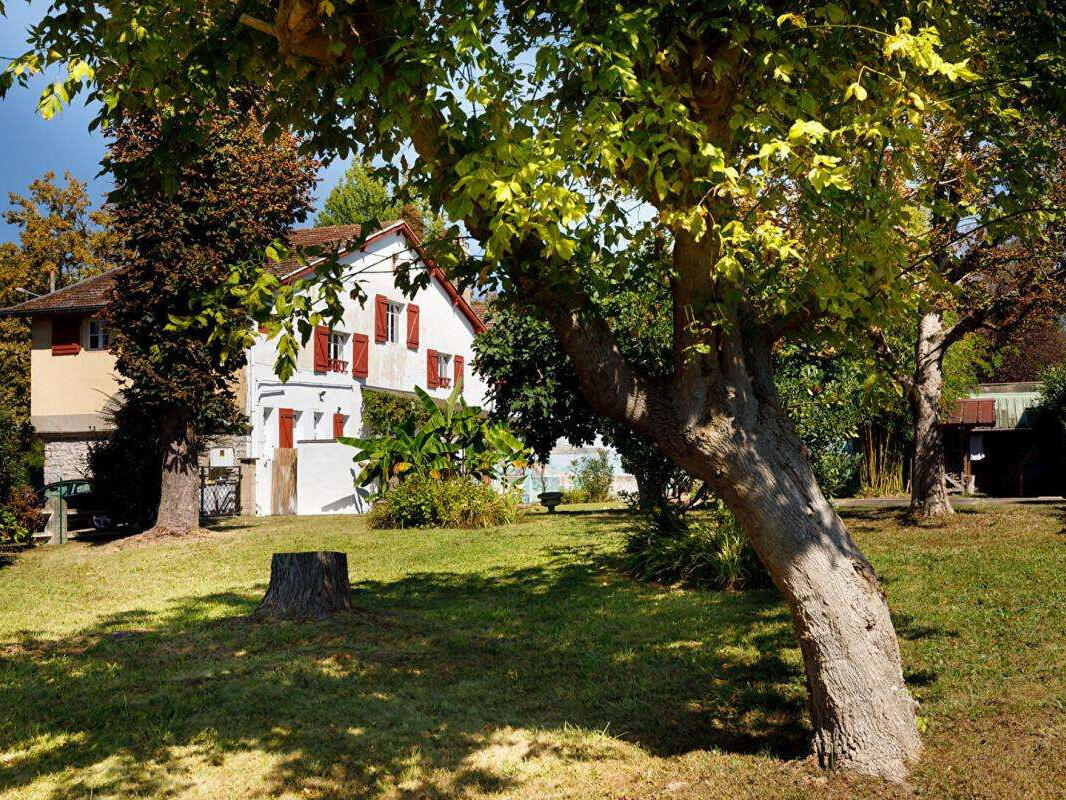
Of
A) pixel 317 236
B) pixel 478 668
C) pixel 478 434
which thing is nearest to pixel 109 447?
pixel 478 434

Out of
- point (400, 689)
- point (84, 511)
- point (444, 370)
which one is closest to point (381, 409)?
point (444, 370)

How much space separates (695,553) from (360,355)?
68.5 ft

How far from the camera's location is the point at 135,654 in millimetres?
9297

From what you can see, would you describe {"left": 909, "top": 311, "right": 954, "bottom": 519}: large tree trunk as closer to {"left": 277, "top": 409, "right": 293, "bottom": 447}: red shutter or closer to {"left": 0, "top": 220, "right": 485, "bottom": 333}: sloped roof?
{"left": 0, "top": 220, "right": 485, "bottom": 333}: sloped roof

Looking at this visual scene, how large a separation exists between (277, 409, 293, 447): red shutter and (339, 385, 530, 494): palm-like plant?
23.9 feet

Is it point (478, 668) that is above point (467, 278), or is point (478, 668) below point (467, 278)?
below

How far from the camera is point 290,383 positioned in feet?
89.9

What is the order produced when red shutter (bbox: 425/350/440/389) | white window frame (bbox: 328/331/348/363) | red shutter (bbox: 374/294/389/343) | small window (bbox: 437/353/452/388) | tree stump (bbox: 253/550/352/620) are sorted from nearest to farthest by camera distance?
tree stump (bbox: 253/550/352/620) < white window frame (bbox: 328/331/348/363) < red shutter (bbox: 374/294/389/343) < red shutter (bbox: 425/350/440/389) < small window (bbox: 437/353/452/388)

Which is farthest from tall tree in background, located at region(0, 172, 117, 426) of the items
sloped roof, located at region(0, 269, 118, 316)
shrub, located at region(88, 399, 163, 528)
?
shrub, located at region(88, 399, 163, 528)

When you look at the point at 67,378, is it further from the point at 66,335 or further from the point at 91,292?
the point at 91,292

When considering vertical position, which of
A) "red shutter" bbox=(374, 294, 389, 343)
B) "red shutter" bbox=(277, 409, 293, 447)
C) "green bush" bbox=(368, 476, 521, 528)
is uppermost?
"red shutter" bbox=(374, 294, 389, 343)

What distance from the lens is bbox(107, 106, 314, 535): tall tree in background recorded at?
18.3 meters

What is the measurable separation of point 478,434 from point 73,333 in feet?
53.3

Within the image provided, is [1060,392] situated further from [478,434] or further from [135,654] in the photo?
[135,654]
